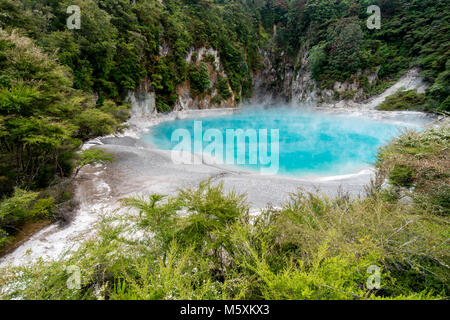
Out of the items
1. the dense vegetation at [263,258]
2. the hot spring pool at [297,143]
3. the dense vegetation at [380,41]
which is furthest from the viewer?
the dense vegetation at [380,41]

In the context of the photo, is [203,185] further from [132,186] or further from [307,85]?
[307,85]

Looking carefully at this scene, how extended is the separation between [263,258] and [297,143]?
18432 mm

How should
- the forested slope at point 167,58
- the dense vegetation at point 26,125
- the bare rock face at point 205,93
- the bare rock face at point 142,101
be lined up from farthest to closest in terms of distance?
the bare rock face at point 205,93 → the bare rock face at point 142,101 → the forested slope at point 167,58 → the dense vegetation at point 26,125

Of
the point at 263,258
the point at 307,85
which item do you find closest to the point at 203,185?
the point at 263,258

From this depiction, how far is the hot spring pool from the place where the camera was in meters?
14.0

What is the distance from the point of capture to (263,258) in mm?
2760

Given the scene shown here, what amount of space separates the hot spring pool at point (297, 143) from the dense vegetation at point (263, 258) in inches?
372

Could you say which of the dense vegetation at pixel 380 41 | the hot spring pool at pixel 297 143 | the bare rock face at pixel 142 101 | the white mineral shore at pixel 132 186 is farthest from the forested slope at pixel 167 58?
the hot spring pool at pixel 297 143

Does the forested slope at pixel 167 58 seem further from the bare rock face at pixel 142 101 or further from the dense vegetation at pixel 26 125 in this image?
the bare rock face at pixel 142 101

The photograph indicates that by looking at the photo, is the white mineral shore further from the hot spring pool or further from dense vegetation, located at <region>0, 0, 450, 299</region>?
the hot spring pool

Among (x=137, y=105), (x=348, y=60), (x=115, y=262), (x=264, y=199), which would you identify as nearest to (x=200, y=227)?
(x=115, y=262)

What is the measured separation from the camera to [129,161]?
33.4 ft

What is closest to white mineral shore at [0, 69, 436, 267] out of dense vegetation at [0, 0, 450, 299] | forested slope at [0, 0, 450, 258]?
dense vegetation at [0, 0, 450, 299]

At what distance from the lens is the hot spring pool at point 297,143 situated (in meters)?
14.0
